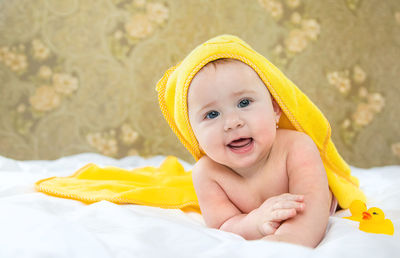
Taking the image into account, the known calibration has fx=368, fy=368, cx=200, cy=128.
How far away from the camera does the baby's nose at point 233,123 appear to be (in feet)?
2.49

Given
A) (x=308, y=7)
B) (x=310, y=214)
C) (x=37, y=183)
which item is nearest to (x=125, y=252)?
(x=310, y=214)

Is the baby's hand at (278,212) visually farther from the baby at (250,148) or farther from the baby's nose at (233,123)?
the baby's nose at (233,123)

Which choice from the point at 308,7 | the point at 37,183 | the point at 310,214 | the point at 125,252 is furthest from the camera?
the point at 308,7

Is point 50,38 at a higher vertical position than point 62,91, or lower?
higher

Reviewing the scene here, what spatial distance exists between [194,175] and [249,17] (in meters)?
1.60

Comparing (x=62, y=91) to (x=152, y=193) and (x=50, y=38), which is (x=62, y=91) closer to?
(x=50, y=38)

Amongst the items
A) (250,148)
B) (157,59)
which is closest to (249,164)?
(250,148)

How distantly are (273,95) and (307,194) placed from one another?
0.26m

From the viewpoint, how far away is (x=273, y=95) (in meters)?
0.89

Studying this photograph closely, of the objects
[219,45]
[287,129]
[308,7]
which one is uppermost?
[308,7]

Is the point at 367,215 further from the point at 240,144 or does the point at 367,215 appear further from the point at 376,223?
the point at 240,144

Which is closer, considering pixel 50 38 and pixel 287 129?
pixel 287 129

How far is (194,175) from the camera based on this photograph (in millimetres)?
915

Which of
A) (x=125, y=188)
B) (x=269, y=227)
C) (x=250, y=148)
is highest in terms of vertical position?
(x=250, y=148)
